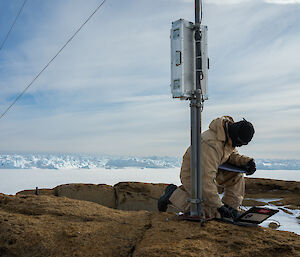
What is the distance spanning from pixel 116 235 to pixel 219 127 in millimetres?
1632

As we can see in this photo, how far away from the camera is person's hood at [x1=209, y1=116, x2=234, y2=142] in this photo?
11.4 ft

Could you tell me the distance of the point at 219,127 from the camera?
350 centimetres

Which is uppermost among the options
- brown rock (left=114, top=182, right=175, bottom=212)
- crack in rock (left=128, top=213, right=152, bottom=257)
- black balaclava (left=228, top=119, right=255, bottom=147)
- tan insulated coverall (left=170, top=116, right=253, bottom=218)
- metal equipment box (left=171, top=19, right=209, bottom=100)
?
metal equipment box (left=171, top=19, right=209, bottom=100)

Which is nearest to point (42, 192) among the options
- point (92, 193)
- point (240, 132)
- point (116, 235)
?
point (92, 193)

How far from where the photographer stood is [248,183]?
293 inches

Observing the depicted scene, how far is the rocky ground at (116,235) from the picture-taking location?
2414mm

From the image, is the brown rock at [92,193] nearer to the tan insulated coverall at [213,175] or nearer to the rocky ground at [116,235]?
the rocky ground at [116,235]

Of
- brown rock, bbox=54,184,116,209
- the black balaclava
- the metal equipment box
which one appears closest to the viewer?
the metal equipment box

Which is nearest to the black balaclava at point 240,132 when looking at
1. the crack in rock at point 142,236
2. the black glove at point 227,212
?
the black glove at point 227,212

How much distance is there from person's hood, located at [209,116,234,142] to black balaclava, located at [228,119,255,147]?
81 mm

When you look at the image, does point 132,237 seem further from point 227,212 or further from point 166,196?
point 166,196

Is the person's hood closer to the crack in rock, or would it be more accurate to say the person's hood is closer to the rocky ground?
the rocky ground

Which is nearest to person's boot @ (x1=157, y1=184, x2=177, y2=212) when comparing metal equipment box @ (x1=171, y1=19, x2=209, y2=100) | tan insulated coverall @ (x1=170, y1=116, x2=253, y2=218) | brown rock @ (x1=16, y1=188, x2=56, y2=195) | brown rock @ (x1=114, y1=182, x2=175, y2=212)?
tan insulated coverall @ (x1=170, y1=116, x2=253, y2=218)

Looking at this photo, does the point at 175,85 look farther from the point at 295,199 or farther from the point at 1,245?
the point at 295,199
